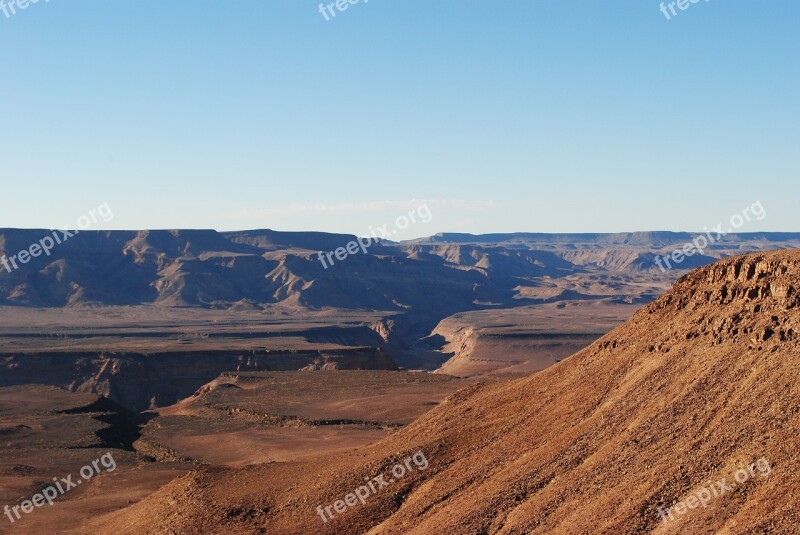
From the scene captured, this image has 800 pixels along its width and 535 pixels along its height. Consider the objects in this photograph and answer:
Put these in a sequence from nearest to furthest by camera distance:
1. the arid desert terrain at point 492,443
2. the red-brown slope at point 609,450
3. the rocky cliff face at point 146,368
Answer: the red-brown slope at point 609,450 → the arid desert terrain at point 492,443 → the rocky cliff face at point 146,368

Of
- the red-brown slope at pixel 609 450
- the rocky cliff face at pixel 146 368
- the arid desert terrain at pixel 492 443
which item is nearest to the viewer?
the red-brown slope at pixel 609 450

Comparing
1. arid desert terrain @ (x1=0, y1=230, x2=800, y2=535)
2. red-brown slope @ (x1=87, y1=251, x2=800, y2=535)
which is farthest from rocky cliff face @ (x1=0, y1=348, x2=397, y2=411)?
red-brown slope @ (x1=87, y1=251, x2=800, y2=535)

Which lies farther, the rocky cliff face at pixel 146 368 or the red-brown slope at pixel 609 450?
the rocky cliff face at pixel 146 368

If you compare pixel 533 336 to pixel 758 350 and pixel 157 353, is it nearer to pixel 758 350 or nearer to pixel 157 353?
pixel 157 353

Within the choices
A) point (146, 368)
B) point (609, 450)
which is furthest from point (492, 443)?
point (146, 368)

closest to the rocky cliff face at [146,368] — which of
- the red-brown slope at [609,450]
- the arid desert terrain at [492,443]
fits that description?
the arid desert terrain at [492,443]

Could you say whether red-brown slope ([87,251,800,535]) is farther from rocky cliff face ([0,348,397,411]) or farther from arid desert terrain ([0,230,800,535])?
rocky cliff face ([0,348,397,411])

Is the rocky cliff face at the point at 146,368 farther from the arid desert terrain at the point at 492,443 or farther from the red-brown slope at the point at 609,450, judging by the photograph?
the red-brown slope at the point at 609,450
